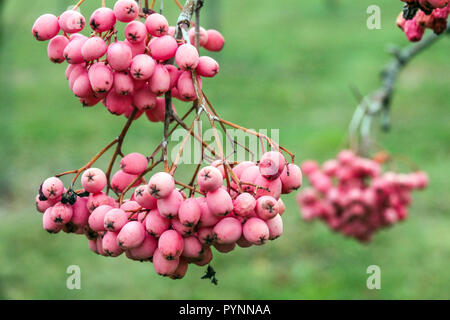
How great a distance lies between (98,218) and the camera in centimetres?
122

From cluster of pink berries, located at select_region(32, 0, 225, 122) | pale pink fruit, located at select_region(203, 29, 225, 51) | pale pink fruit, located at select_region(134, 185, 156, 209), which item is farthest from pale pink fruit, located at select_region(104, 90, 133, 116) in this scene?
pale pink fruit, located at select_region(203, 29, 225, 51)

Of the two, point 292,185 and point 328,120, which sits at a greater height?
point 328,120

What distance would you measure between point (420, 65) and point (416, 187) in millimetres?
7665

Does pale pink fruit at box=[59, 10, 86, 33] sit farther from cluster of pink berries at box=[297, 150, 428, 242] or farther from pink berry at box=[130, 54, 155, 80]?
cluster of pink berries at box=[297, 150, 428, 242]

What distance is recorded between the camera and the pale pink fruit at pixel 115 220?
3.85ft

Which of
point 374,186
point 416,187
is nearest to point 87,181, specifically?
point 374,186

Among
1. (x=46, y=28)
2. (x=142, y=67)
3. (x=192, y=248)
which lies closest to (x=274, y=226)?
(x=192, y=248)

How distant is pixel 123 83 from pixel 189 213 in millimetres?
308

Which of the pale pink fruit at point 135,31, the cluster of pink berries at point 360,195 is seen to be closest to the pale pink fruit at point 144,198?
the pale pink fruit at point 135,31

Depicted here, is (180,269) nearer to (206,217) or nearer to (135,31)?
(206,217)

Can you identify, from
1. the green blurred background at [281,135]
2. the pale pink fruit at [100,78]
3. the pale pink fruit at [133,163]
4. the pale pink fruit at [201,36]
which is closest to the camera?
the pale pink fruit at [100,78]

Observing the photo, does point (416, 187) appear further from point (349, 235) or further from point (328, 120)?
point (328, 120)

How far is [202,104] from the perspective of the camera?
1183 mm

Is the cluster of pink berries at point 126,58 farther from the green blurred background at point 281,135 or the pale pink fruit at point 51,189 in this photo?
the green blurred background at point 281,135
